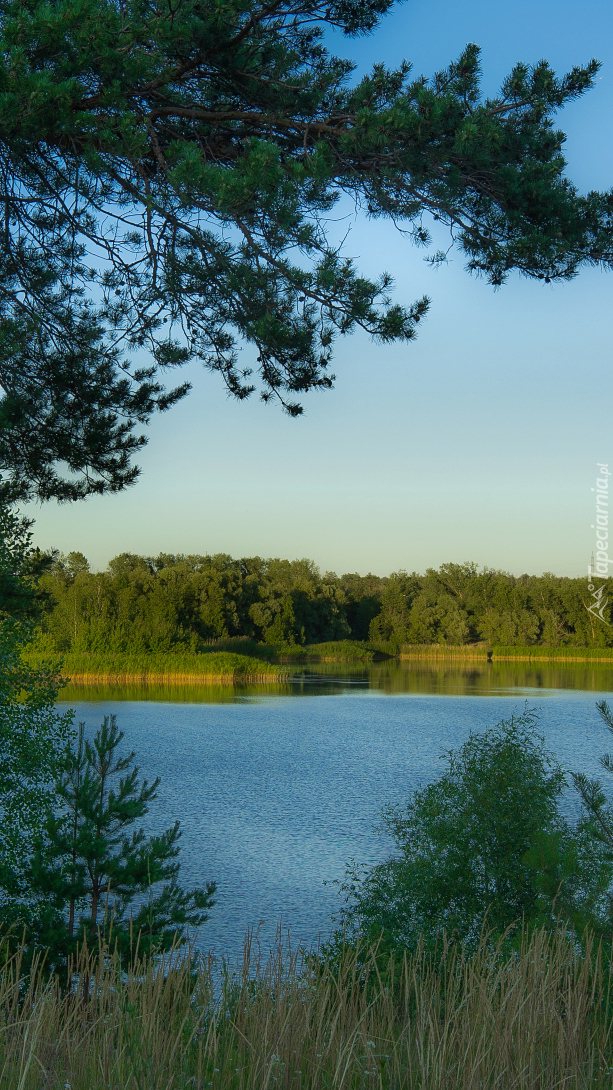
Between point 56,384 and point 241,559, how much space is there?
61.8 metres

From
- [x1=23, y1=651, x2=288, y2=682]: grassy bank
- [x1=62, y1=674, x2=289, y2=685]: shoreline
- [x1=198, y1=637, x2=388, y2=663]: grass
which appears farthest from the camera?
[x1=198, y1=637, x2=388, y2=663]: grass

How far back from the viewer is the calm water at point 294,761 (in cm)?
1188

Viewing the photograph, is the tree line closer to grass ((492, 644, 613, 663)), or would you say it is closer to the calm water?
grass ((492, 644, 613, 663))

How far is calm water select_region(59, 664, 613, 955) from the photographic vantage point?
11883mm

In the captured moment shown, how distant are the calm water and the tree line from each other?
1307cm

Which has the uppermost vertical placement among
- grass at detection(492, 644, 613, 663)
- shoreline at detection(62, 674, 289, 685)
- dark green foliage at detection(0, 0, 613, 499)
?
dark green foliage at detection(0, 0, 613, 499)

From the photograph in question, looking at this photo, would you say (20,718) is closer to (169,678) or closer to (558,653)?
(169,678)

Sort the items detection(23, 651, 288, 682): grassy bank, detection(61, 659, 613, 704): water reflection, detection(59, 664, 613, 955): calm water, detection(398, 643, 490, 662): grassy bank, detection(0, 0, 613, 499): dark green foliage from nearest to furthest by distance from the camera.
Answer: detection(0, 0, 613, 499): dark green foliage
detection(59, 664, 613, 955): calm water
detection(61, 659, 613, 704): water reflection
detection(23, 651, 288, 682): grassy bank
detection(398, 643, 490, 662): grassy bank

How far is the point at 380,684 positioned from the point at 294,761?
71.7 ft

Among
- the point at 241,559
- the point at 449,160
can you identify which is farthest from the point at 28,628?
the point at 241,559

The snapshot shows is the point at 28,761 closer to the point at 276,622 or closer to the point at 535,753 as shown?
the point at 535,753

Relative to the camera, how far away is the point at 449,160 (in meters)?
5.46

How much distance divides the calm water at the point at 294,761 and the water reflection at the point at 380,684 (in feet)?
0.65

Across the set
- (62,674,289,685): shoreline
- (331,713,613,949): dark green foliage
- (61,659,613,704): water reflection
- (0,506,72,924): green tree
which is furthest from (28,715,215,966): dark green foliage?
(62,674,289,685): shoreline
